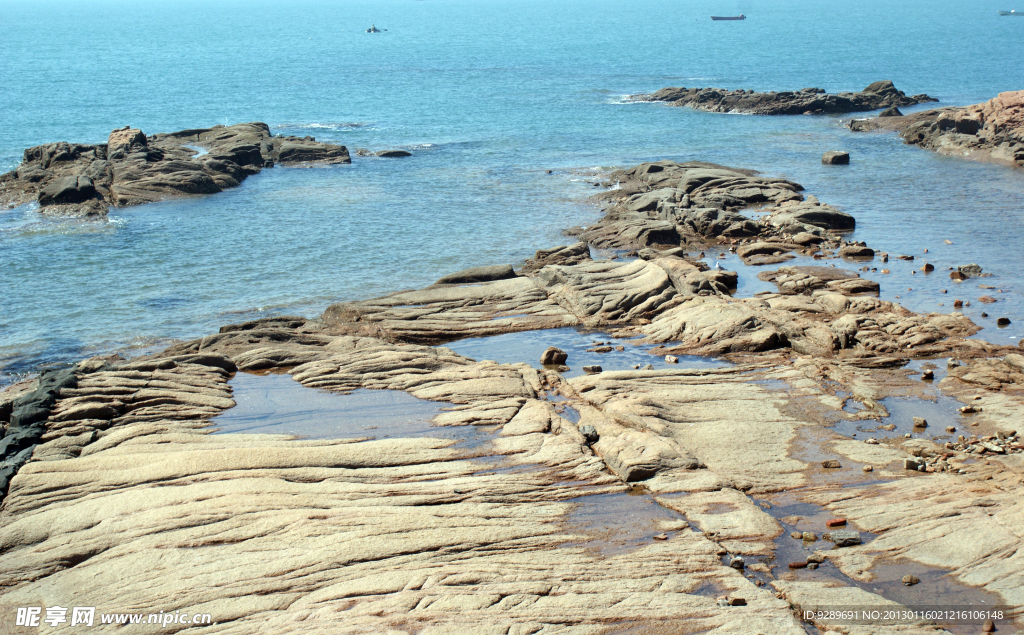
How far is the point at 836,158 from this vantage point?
138 ft

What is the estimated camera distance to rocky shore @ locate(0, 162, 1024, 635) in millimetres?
10500

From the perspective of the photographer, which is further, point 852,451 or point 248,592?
point 852,451

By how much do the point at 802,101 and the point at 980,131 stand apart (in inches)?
635

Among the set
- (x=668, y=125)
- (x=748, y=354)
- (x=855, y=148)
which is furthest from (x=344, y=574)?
(x=668, y=125)

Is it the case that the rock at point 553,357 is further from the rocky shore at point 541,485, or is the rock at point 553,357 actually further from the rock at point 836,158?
the rock at point 836,158

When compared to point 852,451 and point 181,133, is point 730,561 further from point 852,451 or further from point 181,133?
point 181,133

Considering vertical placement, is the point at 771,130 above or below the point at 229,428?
above

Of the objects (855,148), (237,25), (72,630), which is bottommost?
(72,630)

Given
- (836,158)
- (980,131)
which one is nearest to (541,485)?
(836,158)

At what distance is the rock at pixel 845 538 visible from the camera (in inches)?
465

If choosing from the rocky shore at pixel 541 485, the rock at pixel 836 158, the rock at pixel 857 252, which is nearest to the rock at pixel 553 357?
the rocky shore at pixel 541 485

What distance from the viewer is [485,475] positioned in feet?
43.9

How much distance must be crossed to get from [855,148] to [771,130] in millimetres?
7257

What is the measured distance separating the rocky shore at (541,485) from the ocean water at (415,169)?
4.81 metres
